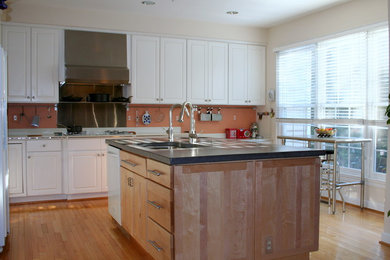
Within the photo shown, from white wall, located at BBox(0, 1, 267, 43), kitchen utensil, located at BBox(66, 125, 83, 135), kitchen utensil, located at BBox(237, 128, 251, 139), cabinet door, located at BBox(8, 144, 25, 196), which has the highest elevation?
white wall, located at BBox(0, 1, 267, 43)

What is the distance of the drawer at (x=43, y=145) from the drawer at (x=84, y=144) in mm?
165

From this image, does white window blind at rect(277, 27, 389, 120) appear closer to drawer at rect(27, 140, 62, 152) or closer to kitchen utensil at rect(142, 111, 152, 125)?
kitchen utensil at rect(142, 111, 152, 125)

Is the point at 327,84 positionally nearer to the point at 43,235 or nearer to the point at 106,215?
the point at 106,215

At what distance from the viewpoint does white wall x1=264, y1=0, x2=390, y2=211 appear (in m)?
4.70

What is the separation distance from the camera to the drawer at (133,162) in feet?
9.80

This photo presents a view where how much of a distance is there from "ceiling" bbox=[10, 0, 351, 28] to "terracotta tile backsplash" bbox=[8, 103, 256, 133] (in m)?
1.45

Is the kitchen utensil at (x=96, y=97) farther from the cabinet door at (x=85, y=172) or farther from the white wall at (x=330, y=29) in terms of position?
the white wall at (x=330, y=29)

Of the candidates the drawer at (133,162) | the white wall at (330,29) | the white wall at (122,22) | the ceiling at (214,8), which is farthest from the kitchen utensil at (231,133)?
the drawer at (133,162)

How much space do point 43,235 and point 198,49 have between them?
372 cm

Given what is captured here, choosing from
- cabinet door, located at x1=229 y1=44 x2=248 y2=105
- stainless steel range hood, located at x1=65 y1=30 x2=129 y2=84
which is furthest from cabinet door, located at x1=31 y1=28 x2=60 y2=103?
cabinet door, located at x1=229 y1=44 x2=248 y2=105

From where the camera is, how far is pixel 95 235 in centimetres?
377

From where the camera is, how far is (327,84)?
17.9ft

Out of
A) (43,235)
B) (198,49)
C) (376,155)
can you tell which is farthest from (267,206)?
(198,49)

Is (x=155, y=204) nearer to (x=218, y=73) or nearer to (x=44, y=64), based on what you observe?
(x=44, y=64)
